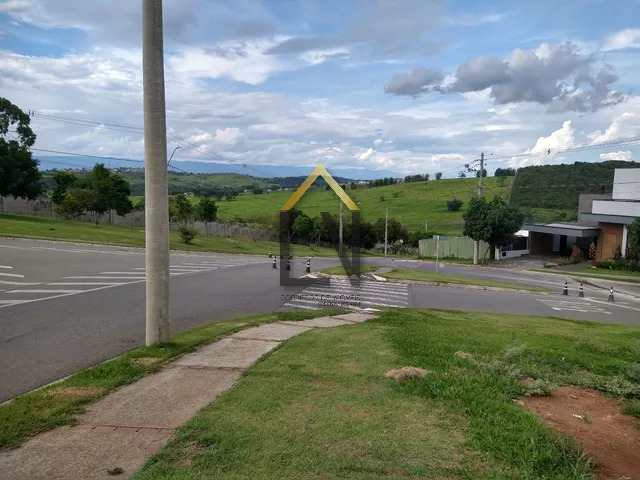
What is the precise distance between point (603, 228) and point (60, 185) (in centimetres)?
5683

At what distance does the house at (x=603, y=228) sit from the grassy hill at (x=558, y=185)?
12.7 metres

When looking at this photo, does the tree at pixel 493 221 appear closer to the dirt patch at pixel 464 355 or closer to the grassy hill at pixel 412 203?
the grassy hill at pixel 412 203

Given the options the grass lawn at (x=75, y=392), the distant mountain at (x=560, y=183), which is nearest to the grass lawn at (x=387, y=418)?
the grass lawn at (x=75, y=392)

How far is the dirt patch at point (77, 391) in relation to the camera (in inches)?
223

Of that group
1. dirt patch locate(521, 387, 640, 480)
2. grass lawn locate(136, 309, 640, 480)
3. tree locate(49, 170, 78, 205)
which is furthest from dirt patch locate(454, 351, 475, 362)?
tree locate(49, 170, 78, 205)

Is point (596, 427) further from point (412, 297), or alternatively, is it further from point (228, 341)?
point (412, 297)

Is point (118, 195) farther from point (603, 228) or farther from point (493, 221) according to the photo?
point (603, 228)

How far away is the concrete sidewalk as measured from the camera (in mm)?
3907

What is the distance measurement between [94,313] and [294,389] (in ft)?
25.2

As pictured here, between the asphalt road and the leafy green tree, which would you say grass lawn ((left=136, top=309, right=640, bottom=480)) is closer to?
the asphalt road

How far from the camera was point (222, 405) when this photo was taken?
516 cm

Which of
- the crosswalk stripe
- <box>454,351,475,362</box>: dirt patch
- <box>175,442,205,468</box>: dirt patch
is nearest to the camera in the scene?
<box>175,442,205,468</box>: dirt patch

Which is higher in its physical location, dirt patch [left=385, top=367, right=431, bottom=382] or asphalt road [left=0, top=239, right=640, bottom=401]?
dirt patch [left=385, top=367, right=431, bottom=382]

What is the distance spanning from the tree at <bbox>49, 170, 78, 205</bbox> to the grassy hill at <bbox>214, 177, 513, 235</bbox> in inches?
860
